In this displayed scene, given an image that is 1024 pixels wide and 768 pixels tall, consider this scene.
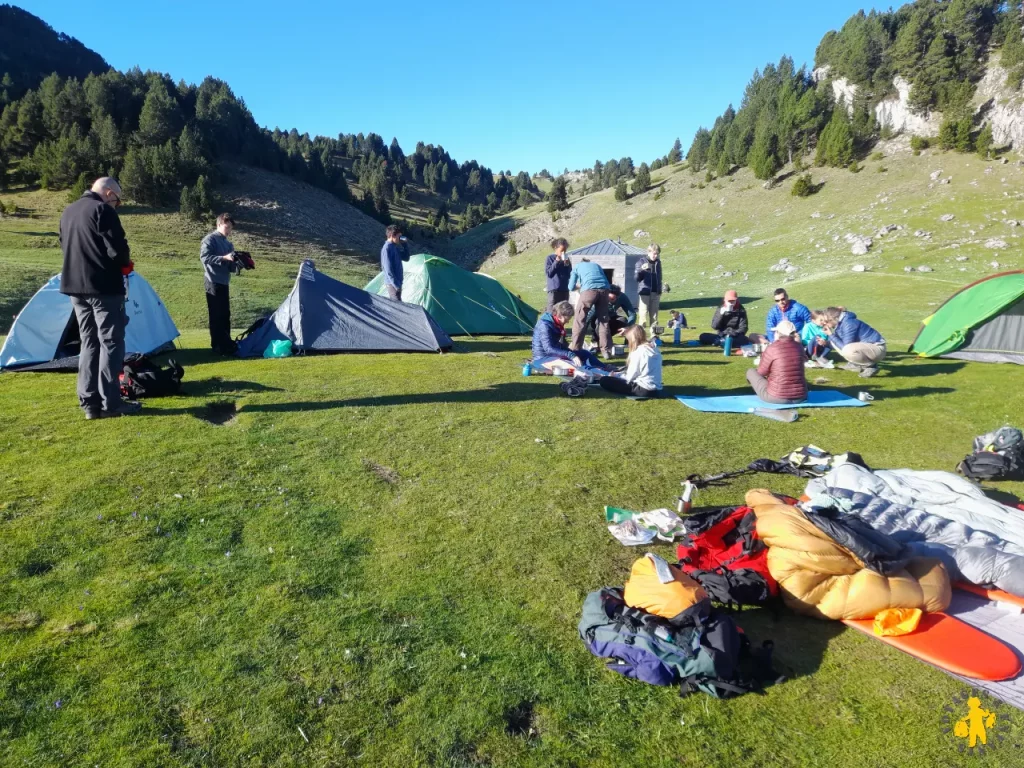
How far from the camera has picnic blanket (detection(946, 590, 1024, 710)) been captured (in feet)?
11.3

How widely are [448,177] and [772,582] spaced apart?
158m

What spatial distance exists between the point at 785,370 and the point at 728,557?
5.48m

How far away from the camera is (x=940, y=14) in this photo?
6831cm

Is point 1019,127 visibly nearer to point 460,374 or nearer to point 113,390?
point 460,374

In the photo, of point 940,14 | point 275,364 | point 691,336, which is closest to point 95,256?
point 275,364

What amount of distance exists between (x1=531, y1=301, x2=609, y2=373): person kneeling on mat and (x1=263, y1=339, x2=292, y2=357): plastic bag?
531cm

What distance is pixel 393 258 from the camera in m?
13.7

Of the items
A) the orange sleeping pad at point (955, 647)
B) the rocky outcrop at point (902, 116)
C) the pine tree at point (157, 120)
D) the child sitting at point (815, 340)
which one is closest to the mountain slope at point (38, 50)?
the pine tree at point (157, 120)

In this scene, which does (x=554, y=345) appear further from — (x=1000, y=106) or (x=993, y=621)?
(x=1000, y=106)

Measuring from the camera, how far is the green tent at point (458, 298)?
15.7 m

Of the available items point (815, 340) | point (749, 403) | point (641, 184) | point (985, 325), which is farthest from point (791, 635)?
point (641, 184)

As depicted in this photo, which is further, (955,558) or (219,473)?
(219,473)

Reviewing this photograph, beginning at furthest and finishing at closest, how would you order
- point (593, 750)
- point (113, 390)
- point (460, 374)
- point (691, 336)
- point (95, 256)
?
point (691, 336) → point (460, 374) → point (113, 390) → point (95, 256) → point (593, 750)

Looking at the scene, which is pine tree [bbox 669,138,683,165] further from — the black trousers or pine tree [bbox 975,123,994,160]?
the black trousers
